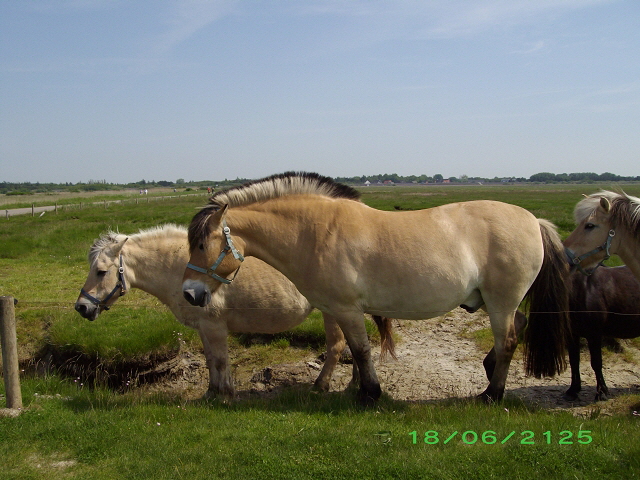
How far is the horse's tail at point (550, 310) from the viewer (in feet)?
17.7

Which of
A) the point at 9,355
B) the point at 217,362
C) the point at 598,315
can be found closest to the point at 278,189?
the point at 217,362

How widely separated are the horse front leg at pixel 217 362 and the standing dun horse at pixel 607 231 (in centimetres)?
404

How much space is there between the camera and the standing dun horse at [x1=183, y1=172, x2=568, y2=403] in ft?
15.8

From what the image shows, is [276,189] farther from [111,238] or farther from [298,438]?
[298,438]

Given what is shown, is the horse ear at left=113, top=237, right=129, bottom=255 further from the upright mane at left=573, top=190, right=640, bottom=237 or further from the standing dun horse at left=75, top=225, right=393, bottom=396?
the upright mane at left=573, top=190, right=640, bottom=237

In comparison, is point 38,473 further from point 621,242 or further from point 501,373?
point 621,242

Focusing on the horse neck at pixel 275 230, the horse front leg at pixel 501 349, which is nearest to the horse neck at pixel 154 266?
the horse neck at pixel 275 230

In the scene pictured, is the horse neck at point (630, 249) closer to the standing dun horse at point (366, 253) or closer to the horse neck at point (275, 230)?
the standing dun horse at point (366, 253)

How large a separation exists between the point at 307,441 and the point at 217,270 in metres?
1.83

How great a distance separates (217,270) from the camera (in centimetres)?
482

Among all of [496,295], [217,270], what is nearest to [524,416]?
[496,295]

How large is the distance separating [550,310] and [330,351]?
8.70 ft

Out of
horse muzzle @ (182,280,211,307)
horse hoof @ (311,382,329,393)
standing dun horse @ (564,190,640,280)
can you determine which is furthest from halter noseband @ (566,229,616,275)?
horse muzzle @ (182,280,211,307)

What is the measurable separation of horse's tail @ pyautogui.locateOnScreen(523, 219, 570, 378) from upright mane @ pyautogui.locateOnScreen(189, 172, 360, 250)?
95.5 inches
